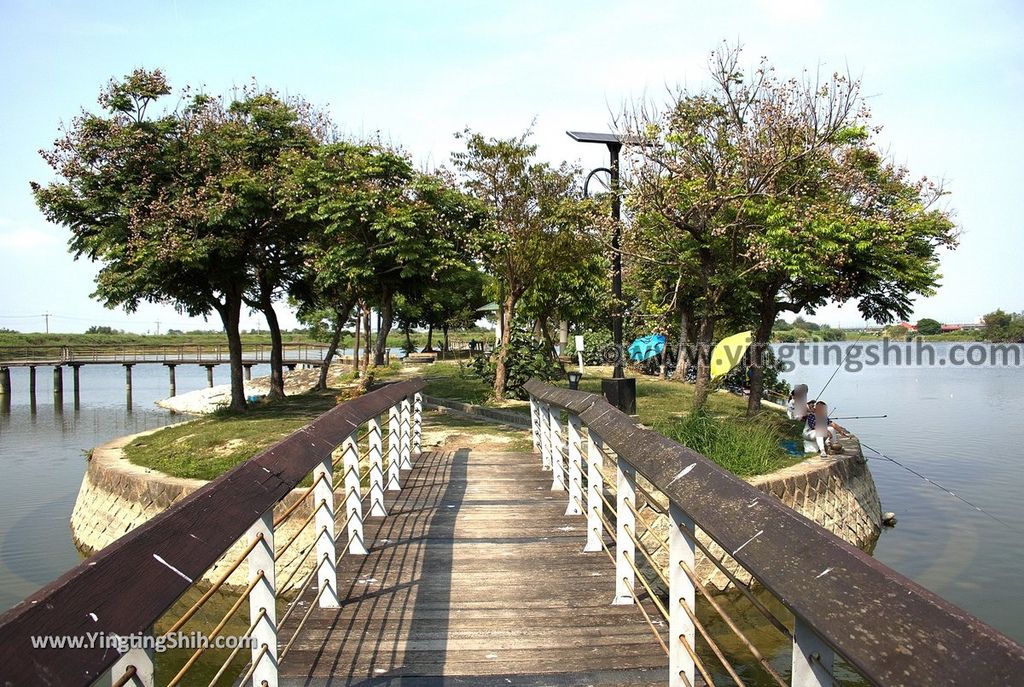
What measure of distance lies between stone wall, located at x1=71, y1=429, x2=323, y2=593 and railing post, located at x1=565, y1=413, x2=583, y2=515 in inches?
166

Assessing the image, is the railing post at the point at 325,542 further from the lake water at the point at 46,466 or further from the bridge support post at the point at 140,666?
the lake water at the point at 46,466

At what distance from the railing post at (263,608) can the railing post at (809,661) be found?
6.42 ft

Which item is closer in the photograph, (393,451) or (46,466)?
(393,451)

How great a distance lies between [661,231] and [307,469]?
44.8 ft

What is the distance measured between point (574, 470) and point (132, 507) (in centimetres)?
760

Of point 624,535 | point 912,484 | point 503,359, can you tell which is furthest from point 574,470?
point 503,359

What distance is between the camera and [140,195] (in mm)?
17516

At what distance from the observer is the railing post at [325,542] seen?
4.37 meters

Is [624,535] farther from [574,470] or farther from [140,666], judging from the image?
[140,666]

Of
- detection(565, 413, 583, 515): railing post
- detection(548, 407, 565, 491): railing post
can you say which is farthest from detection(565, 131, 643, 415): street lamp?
detection(565, 413, 583, 515): railing post

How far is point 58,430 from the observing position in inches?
1149

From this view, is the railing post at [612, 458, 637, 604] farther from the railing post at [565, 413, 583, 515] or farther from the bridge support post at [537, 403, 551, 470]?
the bridge support post at [537, 403, 551, 470]

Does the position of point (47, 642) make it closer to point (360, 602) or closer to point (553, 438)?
point (360, 602)

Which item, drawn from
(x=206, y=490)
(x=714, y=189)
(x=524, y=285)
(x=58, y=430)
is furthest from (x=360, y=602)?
(x=58, y=430)
